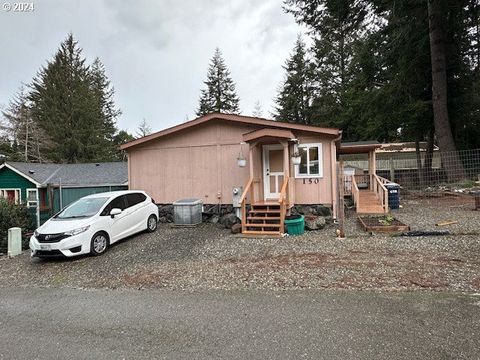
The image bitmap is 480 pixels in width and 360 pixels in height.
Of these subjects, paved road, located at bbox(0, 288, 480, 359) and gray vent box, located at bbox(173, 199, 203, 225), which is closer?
paved road, located at bbox(0, 288, 480, 359)

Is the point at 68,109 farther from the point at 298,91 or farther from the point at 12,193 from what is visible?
the point at 298,91

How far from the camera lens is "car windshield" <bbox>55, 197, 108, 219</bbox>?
8.45 m

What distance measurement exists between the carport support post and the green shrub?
3.66 metres

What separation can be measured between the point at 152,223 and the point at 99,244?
2.51 metres

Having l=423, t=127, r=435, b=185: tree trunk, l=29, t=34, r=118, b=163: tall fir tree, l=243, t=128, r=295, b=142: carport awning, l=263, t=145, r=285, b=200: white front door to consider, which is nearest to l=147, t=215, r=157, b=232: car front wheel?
l=263, t=145, r=285, b=200: white front door

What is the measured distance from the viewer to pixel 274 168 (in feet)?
36.8

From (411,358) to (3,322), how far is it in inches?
199

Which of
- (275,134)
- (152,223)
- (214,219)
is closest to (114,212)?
(152,223)

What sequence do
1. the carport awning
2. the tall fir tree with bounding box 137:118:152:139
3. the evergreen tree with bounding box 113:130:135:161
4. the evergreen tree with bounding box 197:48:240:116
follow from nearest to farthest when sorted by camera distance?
1. the carport awning
2. the evergreen tree with bounding box 113:130:135:161
3. the evergreen tree with bounding box 197:48:240:116
4. the tall fir tree with bounding box 137:118:152:139

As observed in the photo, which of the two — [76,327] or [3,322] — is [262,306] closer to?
[76,327]

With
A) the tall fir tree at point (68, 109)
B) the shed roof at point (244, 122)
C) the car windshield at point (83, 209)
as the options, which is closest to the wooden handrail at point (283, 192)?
the shed roof at point (244, 122)

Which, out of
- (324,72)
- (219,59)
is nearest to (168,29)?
(324,72)

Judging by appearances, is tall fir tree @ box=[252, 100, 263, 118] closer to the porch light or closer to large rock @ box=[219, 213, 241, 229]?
the porch light

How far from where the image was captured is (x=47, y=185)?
666 inches
